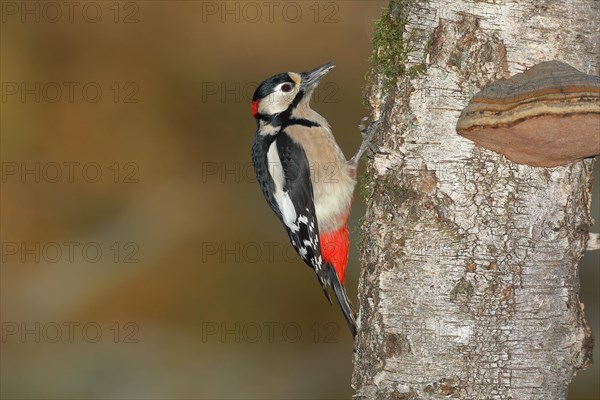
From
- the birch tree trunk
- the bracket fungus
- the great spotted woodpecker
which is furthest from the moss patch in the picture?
the great spotted woodpecker

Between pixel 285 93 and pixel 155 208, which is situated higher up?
pixel 285 93

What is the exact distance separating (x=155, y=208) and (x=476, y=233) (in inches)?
199

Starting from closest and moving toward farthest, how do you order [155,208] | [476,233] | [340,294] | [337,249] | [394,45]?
1. [476,233]
2. [394,45]
3. [340,294]
4. [337,249]
5. [155,208]

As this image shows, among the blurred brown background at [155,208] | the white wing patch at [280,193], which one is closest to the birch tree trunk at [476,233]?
the white wing patch at [280,193]

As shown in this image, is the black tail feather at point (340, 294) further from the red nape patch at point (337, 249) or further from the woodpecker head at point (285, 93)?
the woodpecker head at point (285, 93)

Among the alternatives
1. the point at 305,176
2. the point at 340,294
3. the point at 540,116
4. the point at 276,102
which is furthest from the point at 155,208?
the point at 540,116

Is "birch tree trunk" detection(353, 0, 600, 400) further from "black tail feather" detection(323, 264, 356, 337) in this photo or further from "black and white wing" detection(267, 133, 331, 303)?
"black and white wing" detection(267, 133, 331, 303)

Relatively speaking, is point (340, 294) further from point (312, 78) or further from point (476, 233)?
point (476, 233)

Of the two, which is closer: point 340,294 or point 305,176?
point 340,294

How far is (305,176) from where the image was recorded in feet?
14.6

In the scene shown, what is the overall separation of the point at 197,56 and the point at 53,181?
1870mm

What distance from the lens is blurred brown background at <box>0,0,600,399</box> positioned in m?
7.01

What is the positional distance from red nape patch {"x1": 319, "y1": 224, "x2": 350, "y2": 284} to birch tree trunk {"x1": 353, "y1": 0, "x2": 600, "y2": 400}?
144 cm

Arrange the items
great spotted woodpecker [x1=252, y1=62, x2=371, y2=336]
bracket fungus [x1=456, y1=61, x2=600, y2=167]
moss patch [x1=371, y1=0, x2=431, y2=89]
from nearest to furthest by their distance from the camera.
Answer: bracket fungus [x1=456, y1=61, x2=600, y2=167] < moss patch [x1=371, y1=0, x2=431, y2=89] < great spotted woodpecker [x1=252, y1=62, x2=371, y2=336]
